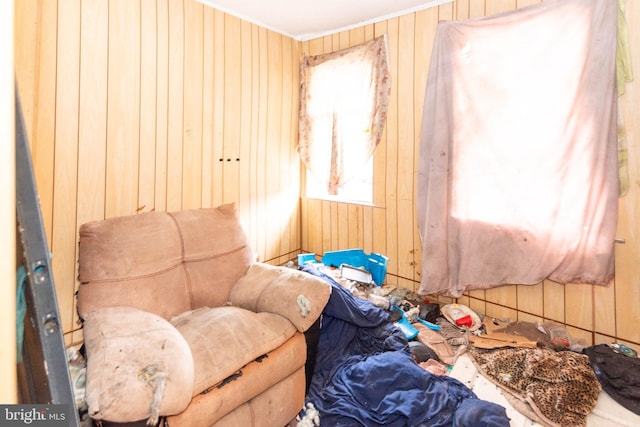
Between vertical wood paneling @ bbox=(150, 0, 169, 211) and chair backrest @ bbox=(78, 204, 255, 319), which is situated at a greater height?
vertical wood paneling @ bbox=(150, 0, 169, 211)

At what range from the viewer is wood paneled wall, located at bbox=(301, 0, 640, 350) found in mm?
1904

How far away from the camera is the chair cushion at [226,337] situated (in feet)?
4.44

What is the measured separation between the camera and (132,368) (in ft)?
3.77

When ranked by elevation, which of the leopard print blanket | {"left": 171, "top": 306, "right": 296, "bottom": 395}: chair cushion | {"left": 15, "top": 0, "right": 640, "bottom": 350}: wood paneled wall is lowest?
the leopard print blanket

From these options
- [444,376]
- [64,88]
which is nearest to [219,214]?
[64,88]

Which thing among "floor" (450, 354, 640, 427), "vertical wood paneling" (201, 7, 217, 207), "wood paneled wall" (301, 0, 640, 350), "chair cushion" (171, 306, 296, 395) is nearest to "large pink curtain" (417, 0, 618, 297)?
"wood paneled wall" (301, 0, 640, 350)

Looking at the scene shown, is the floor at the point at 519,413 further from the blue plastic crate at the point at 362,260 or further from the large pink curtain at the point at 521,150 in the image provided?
the blue plastic crate at the point at 362,260

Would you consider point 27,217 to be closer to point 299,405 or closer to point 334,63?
point 299,405

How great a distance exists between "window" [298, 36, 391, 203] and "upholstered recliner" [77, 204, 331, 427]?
1.17 metres

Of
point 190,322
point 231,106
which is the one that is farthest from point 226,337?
point 231,106

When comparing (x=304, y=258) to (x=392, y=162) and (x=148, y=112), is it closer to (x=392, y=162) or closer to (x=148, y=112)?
(x=392, y=162)

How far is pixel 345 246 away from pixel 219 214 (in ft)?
4.29

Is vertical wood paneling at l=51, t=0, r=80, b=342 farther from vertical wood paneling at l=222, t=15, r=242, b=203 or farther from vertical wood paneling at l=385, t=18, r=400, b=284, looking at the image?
vertical wood paneling at l=385, t=18, r=400, b=284

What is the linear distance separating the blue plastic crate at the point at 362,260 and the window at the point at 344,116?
47 centimetres
